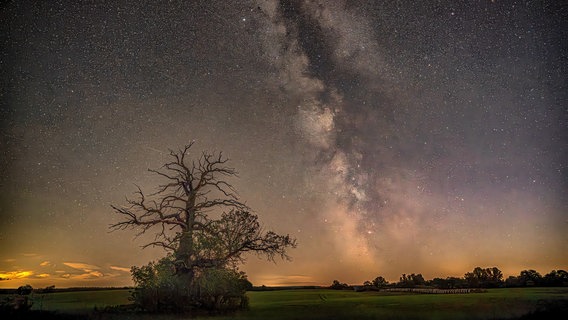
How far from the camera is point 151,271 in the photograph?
3180 cm

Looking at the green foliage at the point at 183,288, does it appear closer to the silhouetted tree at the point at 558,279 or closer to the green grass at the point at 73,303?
the green grass at the point at 73,303

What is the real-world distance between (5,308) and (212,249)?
1352 centimetres

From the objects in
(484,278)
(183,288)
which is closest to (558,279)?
(484,278)

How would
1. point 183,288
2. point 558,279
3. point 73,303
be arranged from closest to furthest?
point 183,288 → point 73,303 → point 558,279

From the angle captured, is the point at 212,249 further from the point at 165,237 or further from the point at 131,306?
the point at 131,306

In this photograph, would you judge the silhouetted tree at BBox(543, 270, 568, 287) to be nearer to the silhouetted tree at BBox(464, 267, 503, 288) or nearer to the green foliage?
the silhouetted tree at BBox(464, 267, 503, 288)

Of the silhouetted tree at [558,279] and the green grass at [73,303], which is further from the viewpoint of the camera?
the silhouetted tree at [558,279]

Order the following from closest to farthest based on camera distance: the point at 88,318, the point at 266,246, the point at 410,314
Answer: the point at 88,318
the point at 410,314
the point at 266,246

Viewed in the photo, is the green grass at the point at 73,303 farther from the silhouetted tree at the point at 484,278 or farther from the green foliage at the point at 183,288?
the silhouetted tree at the point at 484,278

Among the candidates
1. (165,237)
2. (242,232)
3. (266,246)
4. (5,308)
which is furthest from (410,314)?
(5,308)

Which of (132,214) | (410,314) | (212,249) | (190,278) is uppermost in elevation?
(132,214)

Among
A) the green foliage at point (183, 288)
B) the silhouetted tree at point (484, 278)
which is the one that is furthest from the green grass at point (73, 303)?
the silhouetted tree at point (484, 278)

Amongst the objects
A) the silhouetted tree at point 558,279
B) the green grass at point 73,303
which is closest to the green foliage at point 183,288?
the green grass at point 73,303

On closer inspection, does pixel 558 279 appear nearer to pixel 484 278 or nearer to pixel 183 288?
pixel 484 278
